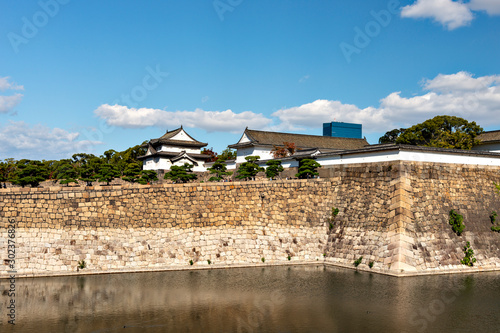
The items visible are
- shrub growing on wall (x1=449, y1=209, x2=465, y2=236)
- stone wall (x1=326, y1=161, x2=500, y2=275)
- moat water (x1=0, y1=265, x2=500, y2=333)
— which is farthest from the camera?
shrub growing on wall (x1=449, y1=209, x2=465, y2=236)

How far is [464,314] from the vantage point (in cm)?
1423

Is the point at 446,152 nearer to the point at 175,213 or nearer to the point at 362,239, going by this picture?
the point at 362,239

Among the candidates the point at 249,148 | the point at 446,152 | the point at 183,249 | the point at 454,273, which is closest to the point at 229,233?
the point at 183,249

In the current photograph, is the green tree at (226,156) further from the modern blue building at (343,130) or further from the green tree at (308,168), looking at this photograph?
the modern blue building at (343,130)

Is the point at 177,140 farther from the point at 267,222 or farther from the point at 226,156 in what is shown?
the point at 267,222

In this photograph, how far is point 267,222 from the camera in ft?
73.7

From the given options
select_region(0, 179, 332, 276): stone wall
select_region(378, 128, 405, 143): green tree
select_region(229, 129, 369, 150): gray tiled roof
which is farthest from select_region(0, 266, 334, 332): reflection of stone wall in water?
select_region(378, 128, 405, 143): green tree

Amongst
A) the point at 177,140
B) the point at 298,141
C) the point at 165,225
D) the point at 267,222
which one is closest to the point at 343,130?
the point at 298,141

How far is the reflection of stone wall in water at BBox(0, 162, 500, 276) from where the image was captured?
63.4 ft

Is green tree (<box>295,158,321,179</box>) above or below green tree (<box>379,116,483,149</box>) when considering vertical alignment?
below

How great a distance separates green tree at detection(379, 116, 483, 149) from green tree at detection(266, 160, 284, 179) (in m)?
13.9

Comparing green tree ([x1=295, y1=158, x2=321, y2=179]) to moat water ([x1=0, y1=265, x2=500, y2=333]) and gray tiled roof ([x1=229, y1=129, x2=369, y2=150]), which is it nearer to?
moat water ([x1=0, y1=265, x2=500, y2=333])

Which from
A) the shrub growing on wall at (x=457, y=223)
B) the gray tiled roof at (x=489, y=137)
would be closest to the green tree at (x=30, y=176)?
the shrub growing on wall at (x=457, y=223)

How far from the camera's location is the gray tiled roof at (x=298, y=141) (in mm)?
42094
